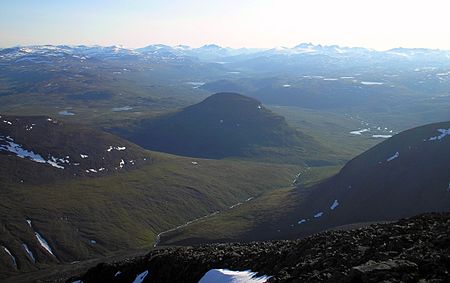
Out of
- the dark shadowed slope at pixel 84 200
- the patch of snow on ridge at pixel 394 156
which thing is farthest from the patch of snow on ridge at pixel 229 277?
the patch of snow on ridge at pixel 394 156

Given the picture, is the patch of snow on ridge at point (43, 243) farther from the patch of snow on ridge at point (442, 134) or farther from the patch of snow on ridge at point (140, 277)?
the patch of snow on ridge at point (442, 134)

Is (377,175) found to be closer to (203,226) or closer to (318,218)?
(318,218)

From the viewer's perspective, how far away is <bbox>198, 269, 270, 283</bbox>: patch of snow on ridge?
31.8 meters

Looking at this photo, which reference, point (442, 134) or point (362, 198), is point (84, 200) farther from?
point (442, 134)

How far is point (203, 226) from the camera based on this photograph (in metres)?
134

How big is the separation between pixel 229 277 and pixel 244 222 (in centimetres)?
10245

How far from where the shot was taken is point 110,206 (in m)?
153

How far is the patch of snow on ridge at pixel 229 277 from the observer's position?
31.8m

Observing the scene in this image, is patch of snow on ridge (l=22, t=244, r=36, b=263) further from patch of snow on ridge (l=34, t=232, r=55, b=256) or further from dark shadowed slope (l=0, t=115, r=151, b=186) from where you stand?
dark shadowed slope (l=0, t=115, r=151, b=186)

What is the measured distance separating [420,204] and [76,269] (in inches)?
3215

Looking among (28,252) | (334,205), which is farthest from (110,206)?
(334,205)

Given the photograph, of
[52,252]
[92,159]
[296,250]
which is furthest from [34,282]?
[92,159]

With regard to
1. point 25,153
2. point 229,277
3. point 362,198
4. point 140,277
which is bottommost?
point 362,198

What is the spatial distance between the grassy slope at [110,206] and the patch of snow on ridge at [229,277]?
88.4 metres
